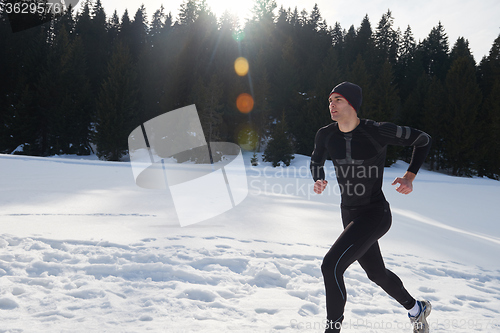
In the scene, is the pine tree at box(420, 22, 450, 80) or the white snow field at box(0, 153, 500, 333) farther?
the pine tree at box(420, 22, 450, 80)

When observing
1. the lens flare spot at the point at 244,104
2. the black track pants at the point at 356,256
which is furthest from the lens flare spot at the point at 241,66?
the black track pants at the point at 356,256

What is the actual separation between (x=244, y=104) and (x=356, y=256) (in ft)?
107

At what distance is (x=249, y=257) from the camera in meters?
4.84

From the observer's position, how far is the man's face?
118 inches

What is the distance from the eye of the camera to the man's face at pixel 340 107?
300cm

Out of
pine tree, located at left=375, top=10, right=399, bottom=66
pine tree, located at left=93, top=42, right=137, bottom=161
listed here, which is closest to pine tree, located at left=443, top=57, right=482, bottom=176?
pine tree, located at left=375, top=10, right=399, bottom=66

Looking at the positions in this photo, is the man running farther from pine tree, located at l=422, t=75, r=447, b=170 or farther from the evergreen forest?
pine tree, located at l=422, t=75, r=447, b=170

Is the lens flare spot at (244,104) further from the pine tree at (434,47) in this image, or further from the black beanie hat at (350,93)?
the pine tree at (434,47)

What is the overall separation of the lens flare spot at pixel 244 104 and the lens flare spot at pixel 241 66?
5347 mm

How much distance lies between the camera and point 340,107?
3.01 metres

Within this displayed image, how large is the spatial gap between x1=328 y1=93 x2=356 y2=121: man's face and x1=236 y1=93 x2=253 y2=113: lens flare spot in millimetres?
31812

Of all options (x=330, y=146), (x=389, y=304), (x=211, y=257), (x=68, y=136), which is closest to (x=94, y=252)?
(x=211, y=257)

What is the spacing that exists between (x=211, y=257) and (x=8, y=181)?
387 inches

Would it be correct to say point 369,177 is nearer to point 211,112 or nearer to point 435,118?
point 211,112
